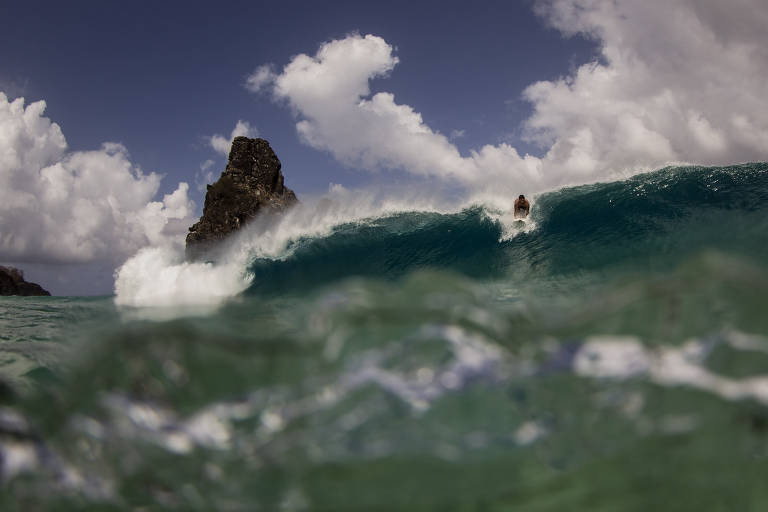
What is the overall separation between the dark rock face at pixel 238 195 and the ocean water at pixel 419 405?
76.1 feet

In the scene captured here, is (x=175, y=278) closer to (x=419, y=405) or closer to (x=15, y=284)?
(x=419, y=405)

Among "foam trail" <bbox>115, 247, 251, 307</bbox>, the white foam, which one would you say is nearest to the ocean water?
the white foam

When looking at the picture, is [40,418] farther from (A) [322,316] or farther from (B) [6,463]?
(A) [322,316]

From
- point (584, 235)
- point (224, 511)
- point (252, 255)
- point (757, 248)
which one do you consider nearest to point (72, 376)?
point (224, 511)

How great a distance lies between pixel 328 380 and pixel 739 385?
220cm

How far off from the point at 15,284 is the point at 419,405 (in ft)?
110

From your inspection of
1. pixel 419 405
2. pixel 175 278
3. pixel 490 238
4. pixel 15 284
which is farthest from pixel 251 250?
pixel 15 284

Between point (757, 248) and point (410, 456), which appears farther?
point (757, 248)

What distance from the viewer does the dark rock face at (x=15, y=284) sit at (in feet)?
81.8

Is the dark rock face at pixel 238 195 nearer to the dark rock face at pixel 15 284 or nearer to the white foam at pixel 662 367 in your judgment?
the dark rock face at pixel 15 284

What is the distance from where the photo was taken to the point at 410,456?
232cm

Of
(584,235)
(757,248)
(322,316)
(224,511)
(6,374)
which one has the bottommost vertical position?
(224,511)

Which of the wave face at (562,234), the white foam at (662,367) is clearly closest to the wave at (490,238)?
the wave face at (562,234)

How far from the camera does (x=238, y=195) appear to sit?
25469 mm
